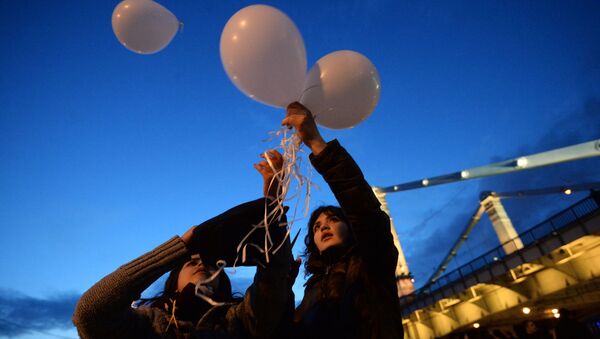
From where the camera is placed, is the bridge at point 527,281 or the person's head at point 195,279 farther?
the bridge at point 527,281

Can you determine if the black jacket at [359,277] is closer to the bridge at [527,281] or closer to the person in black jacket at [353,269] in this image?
the person in black jacket at [353,269]

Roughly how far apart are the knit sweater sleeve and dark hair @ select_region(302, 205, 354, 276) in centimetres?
116

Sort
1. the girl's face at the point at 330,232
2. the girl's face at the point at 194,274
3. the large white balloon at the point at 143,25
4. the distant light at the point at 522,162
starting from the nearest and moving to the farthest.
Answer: the girl's face at the point at 194,274, the girl's face at the point at 330,232, the large white balloon at the point at 143,25, the distant light at the point at 522,162

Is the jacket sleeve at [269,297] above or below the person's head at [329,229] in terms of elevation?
below

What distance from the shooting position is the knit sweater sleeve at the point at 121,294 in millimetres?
1375

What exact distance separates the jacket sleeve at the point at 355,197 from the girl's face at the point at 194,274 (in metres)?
0.94

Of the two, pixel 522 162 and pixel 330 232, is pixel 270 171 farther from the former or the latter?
pixel 522 162

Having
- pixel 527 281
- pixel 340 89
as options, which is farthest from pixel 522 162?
pixel 340 89

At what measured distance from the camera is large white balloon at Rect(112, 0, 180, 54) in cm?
303

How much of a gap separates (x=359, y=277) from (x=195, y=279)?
3.31 ft

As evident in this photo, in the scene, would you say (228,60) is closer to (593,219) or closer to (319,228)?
(319,228)

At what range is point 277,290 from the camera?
1.85 meters

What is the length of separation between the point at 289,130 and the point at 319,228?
2.90 feet

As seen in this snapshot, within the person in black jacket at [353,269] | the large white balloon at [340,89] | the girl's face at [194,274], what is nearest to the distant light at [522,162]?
the large white balloon at [340,89]
